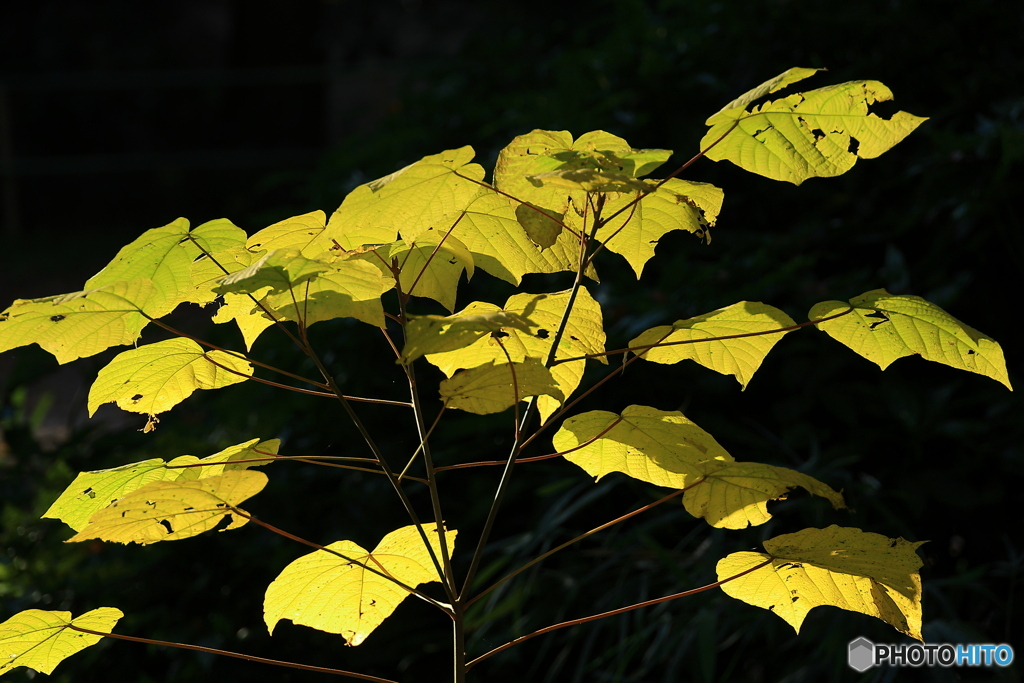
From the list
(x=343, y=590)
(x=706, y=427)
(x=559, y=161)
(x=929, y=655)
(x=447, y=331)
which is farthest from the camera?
(x=706, y=427)

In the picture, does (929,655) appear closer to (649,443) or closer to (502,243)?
(649,443)

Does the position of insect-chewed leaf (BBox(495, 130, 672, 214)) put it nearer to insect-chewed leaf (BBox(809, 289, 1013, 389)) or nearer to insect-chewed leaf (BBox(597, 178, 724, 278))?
insect-chewed leaf (BBox(597, 178, 724, 278))

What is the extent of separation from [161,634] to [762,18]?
2092 mm

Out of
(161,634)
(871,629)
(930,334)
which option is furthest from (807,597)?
(161,634)

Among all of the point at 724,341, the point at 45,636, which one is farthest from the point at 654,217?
the point at 45,636

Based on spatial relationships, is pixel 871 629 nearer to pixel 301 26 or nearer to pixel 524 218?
pixel 524 218

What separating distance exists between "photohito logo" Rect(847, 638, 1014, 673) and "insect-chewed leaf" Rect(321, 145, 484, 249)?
1065 millimetres

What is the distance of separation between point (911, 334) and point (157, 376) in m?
0.57

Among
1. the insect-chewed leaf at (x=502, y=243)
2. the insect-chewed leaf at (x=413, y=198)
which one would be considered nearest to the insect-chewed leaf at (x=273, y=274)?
the insect-chewed leaf at (x=413, y=198)

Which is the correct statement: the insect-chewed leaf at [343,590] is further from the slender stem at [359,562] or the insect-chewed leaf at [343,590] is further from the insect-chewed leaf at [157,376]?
the insect-chewed leaf at [157,376]

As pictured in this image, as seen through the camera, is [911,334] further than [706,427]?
No

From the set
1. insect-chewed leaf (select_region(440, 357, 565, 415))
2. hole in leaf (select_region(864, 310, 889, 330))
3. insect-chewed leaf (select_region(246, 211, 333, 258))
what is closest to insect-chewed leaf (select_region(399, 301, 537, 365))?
insect-chewed leaf (select_region(440, 357, 565, 415))

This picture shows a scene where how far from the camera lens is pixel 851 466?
166cm

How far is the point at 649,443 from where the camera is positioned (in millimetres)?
648
